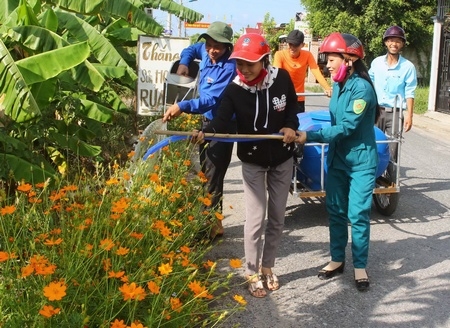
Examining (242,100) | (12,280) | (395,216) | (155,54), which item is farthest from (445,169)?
(12,280)

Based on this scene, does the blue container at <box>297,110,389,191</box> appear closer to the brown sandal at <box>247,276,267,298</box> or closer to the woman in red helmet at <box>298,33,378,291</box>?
the woman in red helmet at <box>298,33,378,291</box>

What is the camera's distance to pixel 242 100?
4191mm

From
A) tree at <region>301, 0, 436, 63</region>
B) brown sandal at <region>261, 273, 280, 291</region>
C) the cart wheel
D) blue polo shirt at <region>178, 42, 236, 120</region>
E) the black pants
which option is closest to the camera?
brown sandal at <region>261, 273, 280, 291</region>

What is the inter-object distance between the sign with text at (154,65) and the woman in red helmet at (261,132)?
7.33 ft

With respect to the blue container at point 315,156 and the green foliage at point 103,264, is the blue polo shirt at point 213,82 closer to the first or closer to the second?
the green foliage at point 103,264

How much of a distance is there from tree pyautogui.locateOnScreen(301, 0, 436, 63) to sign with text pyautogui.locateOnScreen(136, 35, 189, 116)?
2278 centimetres

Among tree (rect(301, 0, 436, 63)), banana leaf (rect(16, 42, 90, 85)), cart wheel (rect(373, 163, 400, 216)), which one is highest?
tree (rect(301, 0, 436, 63))

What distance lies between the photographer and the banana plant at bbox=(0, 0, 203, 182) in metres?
4.41

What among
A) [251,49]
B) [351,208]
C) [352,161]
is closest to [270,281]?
[351,208]

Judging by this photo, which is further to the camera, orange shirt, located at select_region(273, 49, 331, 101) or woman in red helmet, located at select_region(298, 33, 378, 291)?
orange shirt, located at select_region(273, 49, 331, 101)

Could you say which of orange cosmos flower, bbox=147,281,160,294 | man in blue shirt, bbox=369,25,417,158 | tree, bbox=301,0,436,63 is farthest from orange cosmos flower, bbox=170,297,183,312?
tree, bbox=301,0,436,63

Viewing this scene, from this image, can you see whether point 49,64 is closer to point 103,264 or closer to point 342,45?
point 103,264

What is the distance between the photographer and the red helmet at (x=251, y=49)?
393cm

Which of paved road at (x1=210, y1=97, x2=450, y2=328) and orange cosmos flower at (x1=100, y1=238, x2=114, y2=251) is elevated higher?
orange cosmos flower at (x1=100, y1=238, x2=114, y2=251)
